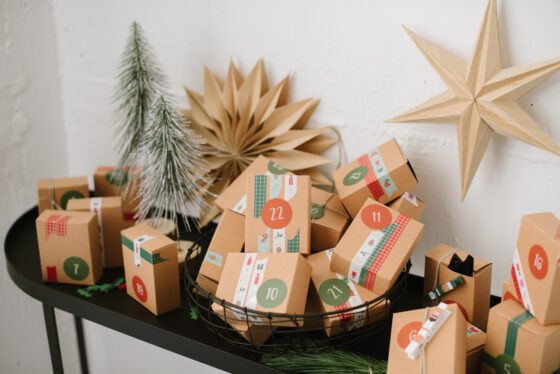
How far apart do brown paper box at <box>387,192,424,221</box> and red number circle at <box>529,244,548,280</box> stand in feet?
1.12

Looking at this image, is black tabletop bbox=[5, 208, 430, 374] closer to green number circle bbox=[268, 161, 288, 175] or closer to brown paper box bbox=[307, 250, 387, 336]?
brown paper box bbox=[307, 250, 387, 336]

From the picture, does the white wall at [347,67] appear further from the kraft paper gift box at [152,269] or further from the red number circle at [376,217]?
the kraft paper gift box at [152,269]

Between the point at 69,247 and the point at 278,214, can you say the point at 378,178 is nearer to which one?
the point at 278,214

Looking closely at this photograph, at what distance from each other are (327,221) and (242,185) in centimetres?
25

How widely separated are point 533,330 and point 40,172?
1.70 m

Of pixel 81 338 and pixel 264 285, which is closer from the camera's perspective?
pixel 264 285

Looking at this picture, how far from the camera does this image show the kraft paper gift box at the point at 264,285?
113 centimetres

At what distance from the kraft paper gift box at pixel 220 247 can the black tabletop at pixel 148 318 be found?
0.34ft

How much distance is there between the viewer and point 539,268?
3.21ft

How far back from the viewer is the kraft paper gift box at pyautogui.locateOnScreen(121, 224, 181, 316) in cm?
133

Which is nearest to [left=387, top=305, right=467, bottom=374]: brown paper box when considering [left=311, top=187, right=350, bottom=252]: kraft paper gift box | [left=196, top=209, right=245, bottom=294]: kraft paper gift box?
[left=311, top=187, right=350, bottom=252]: kraft paper gift box

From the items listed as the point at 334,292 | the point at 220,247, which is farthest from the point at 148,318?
the point at 334,292

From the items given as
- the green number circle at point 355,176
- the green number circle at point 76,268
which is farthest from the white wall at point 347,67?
the green number circle at point 76,268

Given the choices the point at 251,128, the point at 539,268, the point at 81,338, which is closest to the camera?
the point at 539,268
